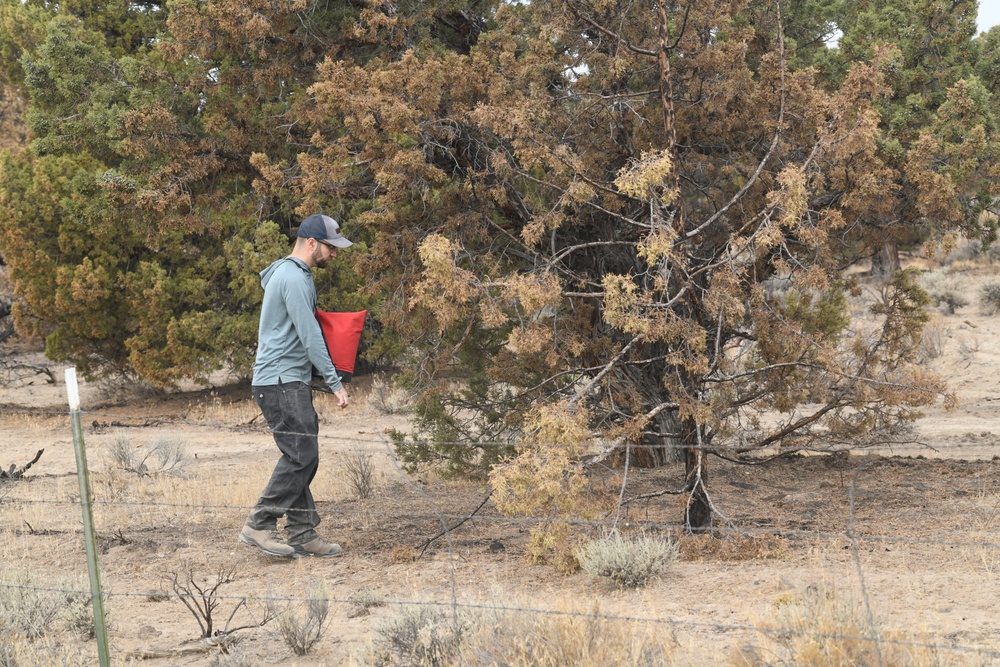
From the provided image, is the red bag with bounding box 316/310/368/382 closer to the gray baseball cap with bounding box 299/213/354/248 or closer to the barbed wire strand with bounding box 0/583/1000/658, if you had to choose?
the gray baseball cap with bounding box 299/213/354/248

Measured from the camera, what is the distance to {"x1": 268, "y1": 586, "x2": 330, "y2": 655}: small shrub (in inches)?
204

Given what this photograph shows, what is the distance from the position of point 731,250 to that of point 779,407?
221cm

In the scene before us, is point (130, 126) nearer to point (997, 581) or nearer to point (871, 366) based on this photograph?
point (871, 366)

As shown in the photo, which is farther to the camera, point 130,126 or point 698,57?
point 130,126

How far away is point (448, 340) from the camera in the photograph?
9.43 m

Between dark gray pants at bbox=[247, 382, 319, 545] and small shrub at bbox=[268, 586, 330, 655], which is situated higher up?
dark gray pants at bbox=[247, 382, 319, 545]

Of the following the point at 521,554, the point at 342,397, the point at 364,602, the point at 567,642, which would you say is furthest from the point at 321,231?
the point at 567,642

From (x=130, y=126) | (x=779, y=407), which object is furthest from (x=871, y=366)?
(x=130, y=126)

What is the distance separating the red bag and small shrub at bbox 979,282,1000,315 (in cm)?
2068

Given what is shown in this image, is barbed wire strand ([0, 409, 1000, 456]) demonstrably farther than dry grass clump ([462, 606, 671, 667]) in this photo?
Yes

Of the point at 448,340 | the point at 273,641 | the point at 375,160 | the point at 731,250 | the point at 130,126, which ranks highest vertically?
the point at 130,126

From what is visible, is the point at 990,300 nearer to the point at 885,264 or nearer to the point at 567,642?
the point at 885,264

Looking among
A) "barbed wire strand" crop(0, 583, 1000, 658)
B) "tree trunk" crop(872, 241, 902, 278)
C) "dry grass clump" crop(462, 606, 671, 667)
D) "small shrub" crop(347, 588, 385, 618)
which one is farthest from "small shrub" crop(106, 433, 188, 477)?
"tree trunk" crop(872, 241, 902, 278)

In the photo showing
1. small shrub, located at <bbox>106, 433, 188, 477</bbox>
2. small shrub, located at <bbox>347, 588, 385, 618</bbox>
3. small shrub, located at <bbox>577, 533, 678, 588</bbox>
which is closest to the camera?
small shrub, located at <bbox>347, 588, 385, 618</bbox>
